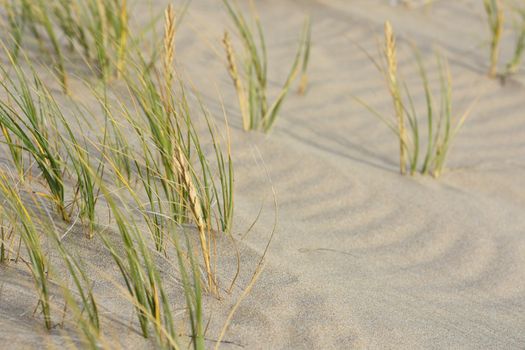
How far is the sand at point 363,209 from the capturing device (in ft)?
6.37

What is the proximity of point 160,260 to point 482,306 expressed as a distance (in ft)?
2.85

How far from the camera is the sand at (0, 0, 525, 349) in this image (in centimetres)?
194

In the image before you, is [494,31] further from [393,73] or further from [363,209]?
[363,209]

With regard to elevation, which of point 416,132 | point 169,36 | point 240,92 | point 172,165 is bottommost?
point 416,132

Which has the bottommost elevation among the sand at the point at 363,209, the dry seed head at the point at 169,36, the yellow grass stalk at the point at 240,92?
the sand at the point at 363,209

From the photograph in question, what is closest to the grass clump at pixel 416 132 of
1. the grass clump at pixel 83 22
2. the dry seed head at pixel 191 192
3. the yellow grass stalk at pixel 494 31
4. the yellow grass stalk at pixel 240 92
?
the yellow grass stalk at pixel 240 92

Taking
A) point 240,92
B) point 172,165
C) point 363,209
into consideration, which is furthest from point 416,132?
point 172,165

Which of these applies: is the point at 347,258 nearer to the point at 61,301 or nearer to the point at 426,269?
the point at 426,269

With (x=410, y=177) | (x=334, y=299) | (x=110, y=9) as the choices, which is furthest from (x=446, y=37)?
(x=334, y=299)

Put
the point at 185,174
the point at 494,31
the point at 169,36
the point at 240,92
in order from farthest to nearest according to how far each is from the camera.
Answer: the point at 494,31, the point at 240,92, the point at 169,36, the point at 185,174

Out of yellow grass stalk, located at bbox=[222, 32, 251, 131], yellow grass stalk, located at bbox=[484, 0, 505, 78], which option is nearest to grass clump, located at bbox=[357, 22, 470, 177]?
yellow grass stalk, located at bbox=[222, 32, 251, 131]

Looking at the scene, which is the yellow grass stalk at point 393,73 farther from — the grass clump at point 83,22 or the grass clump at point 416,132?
the grass clump at point 83,22

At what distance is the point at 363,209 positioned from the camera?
2.74m

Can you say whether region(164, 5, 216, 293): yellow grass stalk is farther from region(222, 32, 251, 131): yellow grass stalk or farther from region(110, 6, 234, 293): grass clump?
region(222, 32, 251, 131): yellow grass stalk
